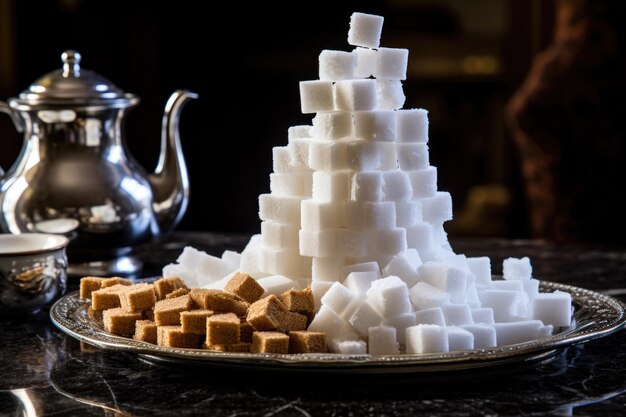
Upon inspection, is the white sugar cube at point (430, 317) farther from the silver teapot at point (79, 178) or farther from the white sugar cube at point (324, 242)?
the silver teapot at point (79, 178)

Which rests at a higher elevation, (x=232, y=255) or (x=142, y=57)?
(x=142, y=57)

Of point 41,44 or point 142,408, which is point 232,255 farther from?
point 41,44

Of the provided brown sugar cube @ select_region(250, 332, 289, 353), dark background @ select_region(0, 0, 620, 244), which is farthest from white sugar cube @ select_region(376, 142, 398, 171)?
dark background @ select_region(0, 0, 620, 244)

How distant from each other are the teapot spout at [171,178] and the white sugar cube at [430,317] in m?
0.93

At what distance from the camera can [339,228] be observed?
1351 mm

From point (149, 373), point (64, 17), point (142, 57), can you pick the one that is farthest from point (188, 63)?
point (149, 373)

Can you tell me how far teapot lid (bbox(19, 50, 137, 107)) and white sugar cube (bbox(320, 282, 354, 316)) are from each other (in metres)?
0.86

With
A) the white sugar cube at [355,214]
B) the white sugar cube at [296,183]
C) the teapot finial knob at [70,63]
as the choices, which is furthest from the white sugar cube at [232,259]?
the teapot finial knob at [70,63]

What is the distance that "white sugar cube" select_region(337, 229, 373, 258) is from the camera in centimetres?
133

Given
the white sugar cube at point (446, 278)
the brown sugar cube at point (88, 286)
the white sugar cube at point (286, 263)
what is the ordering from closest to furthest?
the white sugar cube at point (446, 278) < the white sugar cube at point (286, 263) < the brown sugar cube at point (88, 286)

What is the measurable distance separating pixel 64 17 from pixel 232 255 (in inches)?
110

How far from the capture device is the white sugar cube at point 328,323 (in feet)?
4.07

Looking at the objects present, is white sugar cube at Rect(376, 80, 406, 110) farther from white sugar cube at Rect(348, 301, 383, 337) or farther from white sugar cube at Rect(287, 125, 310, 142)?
white sugar cube at Rect(348, 301, 383, 337)

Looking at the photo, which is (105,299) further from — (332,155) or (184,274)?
(332,155)
